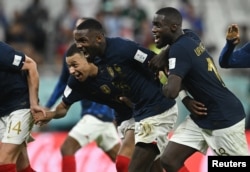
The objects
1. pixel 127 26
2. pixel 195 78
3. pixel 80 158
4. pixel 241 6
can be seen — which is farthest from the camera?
pixel 241 6

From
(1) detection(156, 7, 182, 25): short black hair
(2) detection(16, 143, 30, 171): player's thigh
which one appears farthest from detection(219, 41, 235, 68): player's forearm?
(2) detection(16, 143, 30, 171): player's thigh

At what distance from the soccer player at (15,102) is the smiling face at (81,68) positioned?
1.26 ft

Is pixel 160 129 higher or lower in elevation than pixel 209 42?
higher

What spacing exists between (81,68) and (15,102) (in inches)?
30.3

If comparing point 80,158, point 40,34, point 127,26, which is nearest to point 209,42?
point 127,26

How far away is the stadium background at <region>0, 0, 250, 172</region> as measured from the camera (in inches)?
481

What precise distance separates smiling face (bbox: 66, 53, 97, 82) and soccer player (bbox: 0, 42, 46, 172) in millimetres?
385

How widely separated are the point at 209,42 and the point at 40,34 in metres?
3.72

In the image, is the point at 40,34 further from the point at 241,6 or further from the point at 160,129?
the point at 160,129

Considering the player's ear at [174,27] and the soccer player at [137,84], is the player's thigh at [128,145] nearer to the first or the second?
the soccer player at [137,84]

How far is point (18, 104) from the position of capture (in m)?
8.98

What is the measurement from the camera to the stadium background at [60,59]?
40.1 feet

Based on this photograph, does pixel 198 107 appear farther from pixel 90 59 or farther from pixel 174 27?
pixel 90 59

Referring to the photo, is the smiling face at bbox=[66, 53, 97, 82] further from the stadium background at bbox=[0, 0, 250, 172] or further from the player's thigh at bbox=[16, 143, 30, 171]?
the stadium background at bbox=[0, 0, 250, 172]
